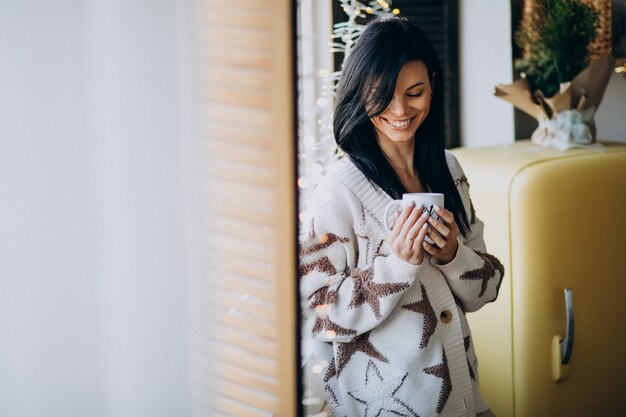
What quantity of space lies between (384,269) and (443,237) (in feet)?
0.37

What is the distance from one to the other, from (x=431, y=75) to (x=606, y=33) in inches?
50.0

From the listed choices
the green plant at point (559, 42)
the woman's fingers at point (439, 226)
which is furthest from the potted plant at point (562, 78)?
the woman's fingers at point (439, 226)

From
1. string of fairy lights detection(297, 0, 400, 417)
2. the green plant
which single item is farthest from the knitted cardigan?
the green plant

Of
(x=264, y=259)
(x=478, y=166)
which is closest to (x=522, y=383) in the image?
(x=478, y=166)

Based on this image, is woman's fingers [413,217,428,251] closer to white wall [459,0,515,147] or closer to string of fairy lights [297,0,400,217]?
string of fairy lights [297,0,400,217]

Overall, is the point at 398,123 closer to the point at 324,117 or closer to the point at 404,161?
the point at 404,161

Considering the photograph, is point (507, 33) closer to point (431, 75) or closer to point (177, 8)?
point (431, 75)

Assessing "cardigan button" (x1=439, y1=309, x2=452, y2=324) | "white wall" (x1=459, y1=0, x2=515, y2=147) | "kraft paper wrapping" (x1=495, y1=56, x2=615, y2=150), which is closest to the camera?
"cardigan button" (x1=439, y1=309, x2=452, y2=324)

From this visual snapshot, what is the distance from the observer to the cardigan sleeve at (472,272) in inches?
46.2

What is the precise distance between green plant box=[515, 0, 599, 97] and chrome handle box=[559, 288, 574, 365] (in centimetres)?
62

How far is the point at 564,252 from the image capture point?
1751mm

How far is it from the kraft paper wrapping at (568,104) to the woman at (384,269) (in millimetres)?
831

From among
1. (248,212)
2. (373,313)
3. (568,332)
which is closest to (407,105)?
(373,313)

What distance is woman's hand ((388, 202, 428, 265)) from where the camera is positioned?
107cm
